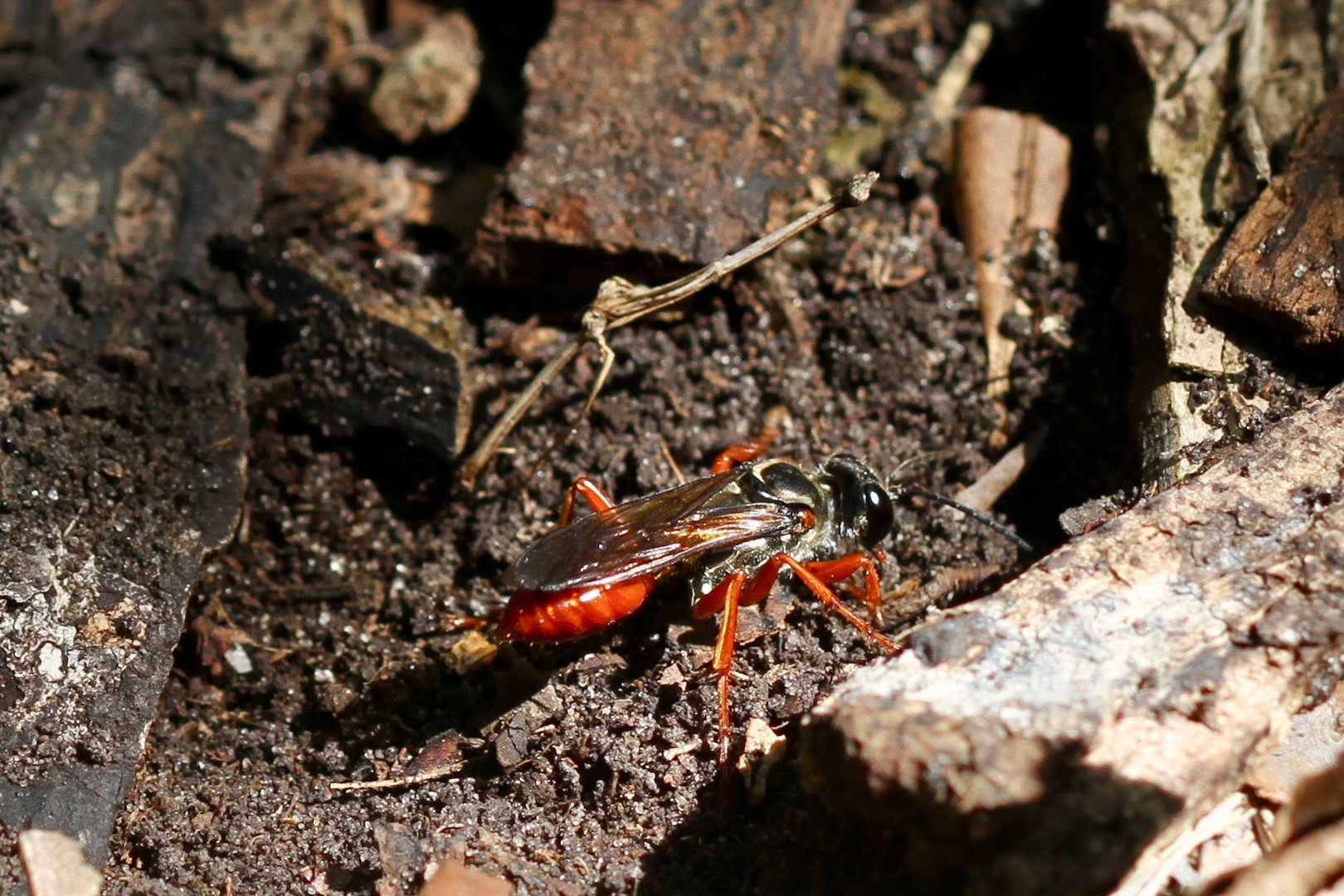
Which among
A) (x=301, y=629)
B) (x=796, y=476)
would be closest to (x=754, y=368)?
(x=796, y=476)

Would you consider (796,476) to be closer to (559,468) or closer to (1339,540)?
(559,468)

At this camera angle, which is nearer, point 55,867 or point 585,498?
point 55,867

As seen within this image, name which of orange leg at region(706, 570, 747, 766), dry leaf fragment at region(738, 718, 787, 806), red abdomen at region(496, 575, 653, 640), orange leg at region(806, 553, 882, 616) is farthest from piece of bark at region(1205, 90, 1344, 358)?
red abdomen at region(496, 575, 653, 640)

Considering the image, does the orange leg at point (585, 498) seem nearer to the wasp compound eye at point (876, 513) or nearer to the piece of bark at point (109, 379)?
the wasp compound eye at point (876, 513)

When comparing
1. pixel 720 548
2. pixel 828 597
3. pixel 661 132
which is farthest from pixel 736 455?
pixel 661 132

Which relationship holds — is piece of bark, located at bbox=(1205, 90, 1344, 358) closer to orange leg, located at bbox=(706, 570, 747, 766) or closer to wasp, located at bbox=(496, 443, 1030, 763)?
wasp, located at bbox=(496, 443, 1030, 763)

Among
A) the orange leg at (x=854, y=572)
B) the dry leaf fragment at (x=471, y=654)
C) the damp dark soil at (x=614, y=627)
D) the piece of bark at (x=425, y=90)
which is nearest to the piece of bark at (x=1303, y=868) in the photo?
the damp dark soil at (x=614, y=627)

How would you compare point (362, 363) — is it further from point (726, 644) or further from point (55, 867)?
point (55, 867)
